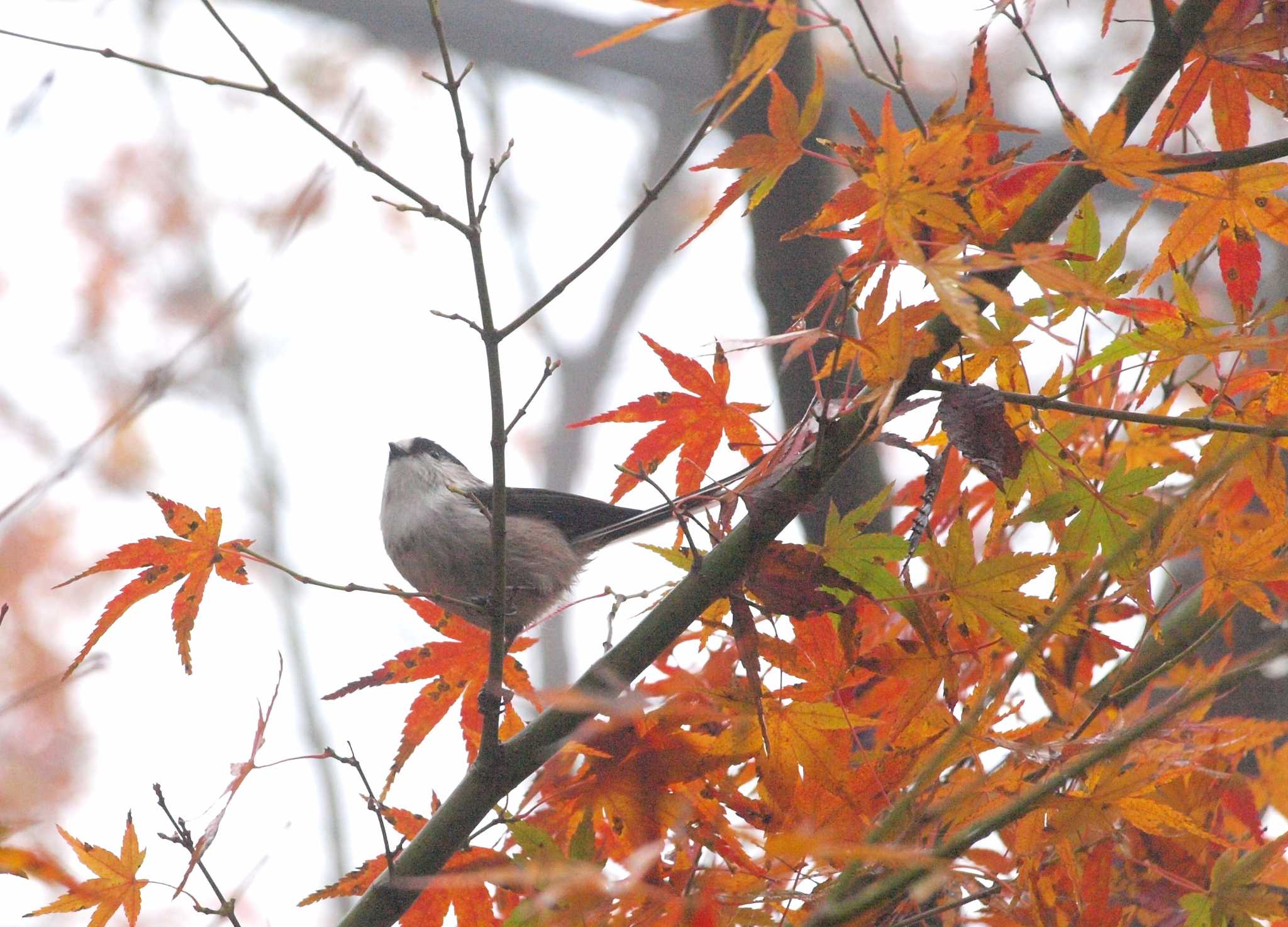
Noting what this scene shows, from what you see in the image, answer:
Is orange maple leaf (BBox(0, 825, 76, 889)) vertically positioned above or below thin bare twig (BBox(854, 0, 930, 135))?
below

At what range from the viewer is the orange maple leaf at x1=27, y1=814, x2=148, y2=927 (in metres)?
1.59

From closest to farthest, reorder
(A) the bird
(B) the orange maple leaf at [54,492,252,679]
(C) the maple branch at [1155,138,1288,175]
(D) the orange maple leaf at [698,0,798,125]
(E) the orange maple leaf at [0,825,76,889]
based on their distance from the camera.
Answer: (E) the orange maple leaf at [0,825,76,889] → (D) the orange maple leaf at [698,0,798,125] → (C) the maple branch at [1155,138,1288,175] → (B) the orange maple leaf at [54,492,252,679] → (A) the bird

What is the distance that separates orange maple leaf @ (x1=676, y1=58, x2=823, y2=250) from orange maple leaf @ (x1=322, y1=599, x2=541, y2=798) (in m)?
0.84

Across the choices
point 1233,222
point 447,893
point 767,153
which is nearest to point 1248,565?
point 1233,222

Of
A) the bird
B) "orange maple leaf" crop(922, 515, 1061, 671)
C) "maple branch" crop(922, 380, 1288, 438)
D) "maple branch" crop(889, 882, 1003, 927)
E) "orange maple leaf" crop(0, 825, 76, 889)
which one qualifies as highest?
the bird

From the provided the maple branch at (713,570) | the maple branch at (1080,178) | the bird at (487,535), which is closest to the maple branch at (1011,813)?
the maple branch at (713,570)

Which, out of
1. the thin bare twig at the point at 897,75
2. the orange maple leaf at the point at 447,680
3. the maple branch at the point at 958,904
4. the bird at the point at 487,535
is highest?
the bird at the point at 487,535

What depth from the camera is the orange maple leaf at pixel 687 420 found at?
5.65ft

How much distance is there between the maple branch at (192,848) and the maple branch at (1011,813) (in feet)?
2.93

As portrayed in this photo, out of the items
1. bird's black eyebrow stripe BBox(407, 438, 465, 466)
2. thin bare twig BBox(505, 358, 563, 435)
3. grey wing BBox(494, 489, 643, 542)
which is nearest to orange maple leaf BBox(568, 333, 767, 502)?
thin bare twig BBox(505, 358, 563, 435)

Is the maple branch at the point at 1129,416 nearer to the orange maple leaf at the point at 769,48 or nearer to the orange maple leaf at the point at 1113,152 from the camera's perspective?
the orange maple leaf at the point at 1113,152

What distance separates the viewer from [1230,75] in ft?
4.81

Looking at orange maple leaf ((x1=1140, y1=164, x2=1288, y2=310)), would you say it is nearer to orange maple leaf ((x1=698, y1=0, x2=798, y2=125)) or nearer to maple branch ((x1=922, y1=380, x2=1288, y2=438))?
maple branch ((x1=922, y1=380, x2=1288, y2=438))

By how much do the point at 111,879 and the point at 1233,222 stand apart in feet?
6.12
